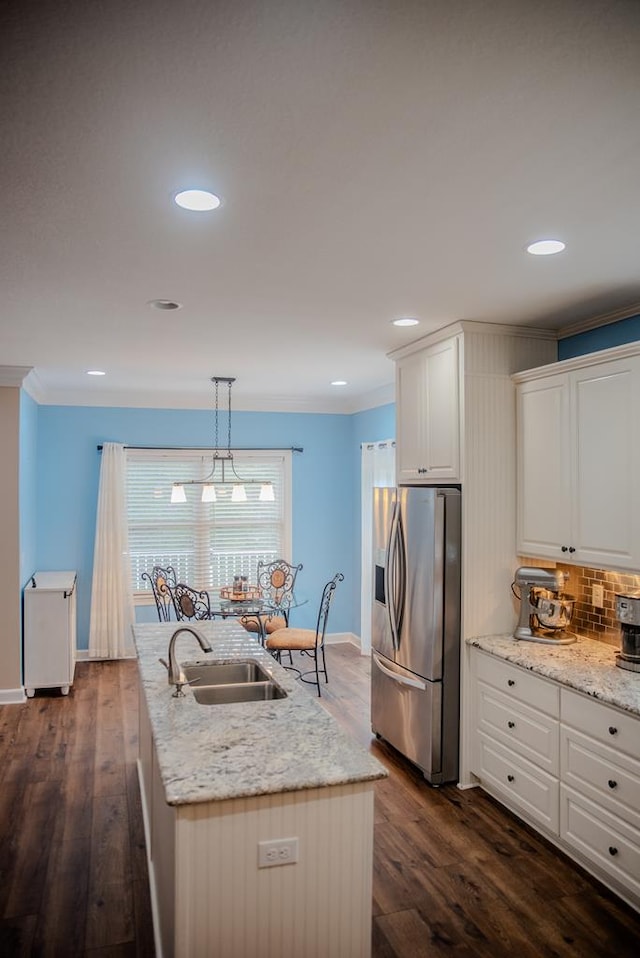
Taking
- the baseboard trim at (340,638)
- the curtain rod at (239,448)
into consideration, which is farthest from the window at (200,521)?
the baseboard trim at (340,638)

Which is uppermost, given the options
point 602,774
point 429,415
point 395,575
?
point 429,415

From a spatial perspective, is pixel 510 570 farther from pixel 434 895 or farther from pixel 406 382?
pixel 434 895

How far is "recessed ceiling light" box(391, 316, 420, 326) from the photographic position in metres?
3.72

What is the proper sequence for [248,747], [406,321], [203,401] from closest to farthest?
[248,747]
[406,321]
[203,401]

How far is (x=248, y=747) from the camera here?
7.09 ft

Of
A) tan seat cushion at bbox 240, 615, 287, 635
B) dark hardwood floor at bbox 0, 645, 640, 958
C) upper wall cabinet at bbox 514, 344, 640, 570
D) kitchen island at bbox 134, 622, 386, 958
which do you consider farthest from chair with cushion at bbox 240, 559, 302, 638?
kitchen island at bbox 134, 622, 386, 958

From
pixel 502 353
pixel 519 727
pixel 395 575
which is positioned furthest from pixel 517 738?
pixel 502 353

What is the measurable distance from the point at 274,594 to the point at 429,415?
345 cm

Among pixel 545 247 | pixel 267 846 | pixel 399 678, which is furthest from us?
pixel 399 678

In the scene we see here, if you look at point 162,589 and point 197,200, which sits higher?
point 197,200

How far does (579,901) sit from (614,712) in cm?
80

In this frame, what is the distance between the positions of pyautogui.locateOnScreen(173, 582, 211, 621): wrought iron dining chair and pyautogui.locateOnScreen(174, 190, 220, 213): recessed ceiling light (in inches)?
153

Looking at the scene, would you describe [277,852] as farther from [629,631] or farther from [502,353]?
[502,353]

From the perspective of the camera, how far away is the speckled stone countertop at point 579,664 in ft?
9.25
